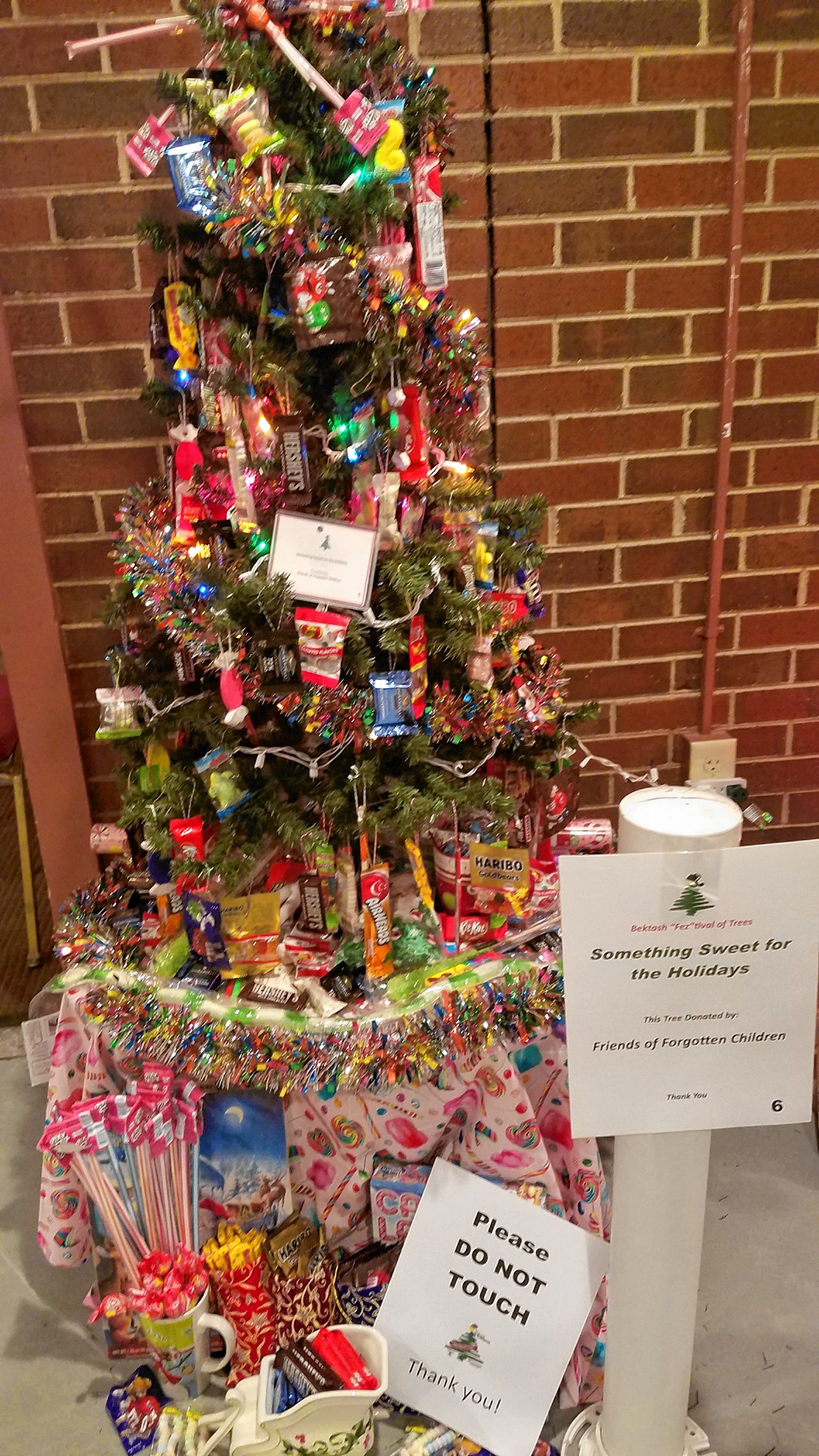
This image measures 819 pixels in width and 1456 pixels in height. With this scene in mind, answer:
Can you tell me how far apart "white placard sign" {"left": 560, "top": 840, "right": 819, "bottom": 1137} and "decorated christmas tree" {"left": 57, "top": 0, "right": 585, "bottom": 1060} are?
0.43 meters

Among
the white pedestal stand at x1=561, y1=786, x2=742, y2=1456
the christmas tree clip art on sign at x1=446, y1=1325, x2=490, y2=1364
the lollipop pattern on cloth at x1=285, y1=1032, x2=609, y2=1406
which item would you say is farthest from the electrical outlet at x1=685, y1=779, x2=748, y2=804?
the christmas tree clip art on sign at x1=446, y1=1325, x2=490, y2=1364

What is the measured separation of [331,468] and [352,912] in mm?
667

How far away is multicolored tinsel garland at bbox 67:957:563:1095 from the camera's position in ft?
4.35

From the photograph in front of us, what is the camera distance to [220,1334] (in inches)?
58.1

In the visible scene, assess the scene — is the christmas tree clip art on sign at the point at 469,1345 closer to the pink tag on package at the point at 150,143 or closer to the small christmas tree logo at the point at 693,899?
the small christmas tree logo at the point at 693,899

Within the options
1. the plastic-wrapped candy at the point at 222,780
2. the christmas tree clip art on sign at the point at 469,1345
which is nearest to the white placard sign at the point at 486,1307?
the christmas tree clip art on sign at the point at 469,1345

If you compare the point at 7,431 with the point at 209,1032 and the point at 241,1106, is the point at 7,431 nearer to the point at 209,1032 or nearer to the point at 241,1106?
the point at 209,1032

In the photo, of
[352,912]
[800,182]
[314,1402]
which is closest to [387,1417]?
[314,1402]

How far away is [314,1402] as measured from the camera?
50.4 inches

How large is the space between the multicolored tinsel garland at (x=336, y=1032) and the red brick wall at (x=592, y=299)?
2.30ft

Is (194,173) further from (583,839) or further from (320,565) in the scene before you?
(583,839)

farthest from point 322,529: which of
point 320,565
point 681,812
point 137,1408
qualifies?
point 137,1408

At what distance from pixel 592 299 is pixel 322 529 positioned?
85cm

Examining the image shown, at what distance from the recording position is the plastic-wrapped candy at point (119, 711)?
146 cm
